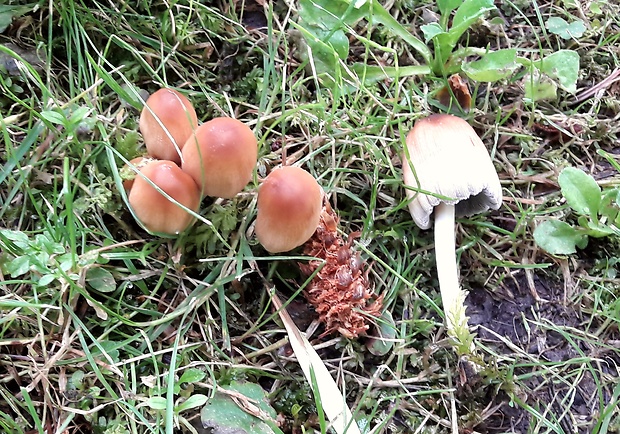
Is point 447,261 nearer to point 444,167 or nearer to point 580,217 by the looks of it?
point 444,167

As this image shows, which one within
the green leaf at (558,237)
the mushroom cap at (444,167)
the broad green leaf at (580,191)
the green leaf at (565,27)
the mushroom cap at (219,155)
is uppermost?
the mushroom cap at (219,155)

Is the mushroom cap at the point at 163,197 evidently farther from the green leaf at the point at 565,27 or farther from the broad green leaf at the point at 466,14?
the green leaf at the point at 565,27

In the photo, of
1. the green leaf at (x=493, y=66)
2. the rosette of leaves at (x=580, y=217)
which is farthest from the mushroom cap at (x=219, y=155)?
the rosette of leaves at (x=580, y=217)

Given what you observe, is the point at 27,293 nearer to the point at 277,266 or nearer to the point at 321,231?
the point at 277,266

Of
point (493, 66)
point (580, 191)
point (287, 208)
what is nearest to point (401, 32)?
point (493, 66)

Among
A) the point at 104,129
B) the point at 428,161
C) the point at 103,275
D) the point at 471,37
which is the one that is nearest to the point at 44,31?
the point at 104,129

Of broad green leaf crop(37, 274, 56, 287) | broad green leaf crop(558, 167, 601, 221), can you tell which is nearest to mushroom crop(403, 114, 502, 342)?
broad green leaf crop(558, 167, 601, 221)

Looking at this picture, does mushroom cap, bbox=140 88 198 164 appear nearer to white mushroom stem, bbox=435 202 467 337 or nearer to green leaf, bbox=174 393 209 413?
green leaf, bbox=174 393 209 413
